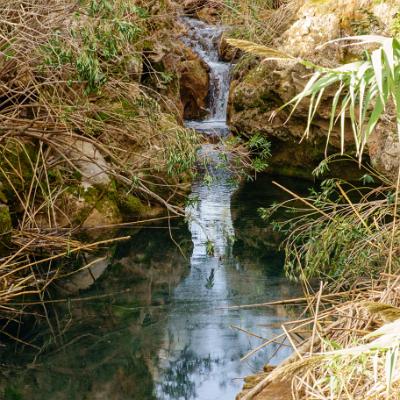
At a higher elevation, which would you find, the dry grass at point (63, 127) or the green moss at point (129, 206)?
the dry grass at point (63, 127)

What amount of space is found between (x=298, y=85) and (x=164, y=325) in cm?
659

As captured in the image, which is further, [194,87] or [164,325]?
[194,87]

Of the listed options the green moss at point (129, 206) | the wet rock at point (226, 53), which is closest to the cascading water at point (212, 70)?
the wet rock at point (226, 53)

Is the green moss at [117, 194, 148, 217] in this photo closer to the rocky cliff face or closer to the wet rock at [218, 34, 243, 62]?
the rocky cliff face

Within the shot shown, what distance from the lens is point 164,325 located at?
7090 millimetres

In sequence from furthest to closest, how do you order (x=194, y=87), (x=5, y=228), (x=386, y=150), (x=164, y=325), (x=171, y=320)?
(x=194, y=87)
(x=386, y=150)
(x=5, y=228)
(x=171, y=320)
(x=164, y=325)

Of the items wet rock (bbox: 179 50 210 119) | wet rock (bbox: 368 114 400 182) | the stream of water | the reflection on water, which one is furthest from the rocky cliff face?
the reflection on water

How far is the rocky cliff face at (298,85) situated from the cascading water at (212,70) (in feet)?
3.82

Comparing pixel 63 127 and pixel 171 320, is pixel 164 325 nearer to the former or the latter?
pixel 171 320

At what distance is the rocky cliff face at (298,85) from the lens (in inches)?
472

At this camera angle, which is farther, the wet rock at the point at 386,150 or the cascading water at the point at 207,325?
the wet rock at the point at 386,150

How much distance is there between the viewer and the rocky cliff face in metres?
12.0

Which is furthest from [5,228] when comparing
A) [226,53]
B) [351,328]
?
[226,53]

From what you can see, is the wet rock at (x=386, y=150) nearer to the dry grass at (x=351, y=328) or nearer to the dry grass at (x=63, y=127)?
the dry grass at (x=351, y=328)
